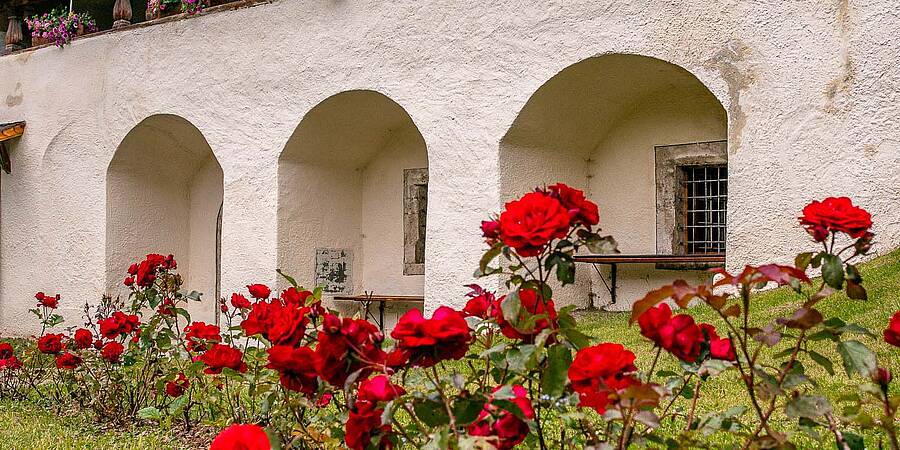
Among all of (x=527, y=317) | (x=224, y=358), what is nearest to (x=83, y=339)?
(x=224, y=358)

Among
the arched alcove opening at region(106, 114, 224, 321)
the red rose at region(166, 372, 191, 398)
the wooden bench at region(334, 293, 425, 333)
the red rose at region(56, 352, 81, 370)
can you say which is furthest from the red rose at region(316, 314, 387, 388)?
the arched alcove opening at region(106, 114, 224, 321)

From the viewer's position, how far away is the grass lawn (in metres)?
4.07

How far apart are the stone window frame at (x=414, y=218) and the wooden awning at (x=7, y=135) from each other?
15.1 feet

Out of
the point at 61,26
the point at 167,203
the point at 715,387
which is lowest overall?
the point at 715,387

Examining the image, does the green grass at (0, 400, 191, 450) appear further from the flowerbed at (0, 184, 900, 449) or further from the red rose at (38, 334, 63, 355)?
the flowerbed at (0, 184, 900, 449)

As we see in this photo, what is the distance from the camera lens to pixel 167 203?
35.0 ft

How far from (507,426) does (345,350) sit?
33 cm

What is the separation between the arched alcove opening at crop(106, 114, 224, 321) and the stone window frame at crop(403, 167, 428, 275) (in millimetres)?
2384

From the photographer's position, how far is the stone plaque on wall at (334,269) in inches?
363

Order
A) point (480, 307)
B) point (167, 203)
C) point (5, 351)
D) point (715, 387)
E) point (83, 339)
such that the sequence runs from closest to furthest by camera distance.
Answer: point (480, 307) → point (83, 339) → point (715, 387) → point (5, 351) → point (167, 203)

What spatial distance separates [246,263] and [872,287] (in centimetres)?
556

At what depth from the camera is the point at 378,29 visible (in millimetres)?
7984

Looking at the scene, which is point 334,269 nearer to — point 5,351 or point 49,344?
point 5,351

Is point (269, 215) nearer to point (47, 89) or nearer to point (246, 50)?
point (246, 50)
